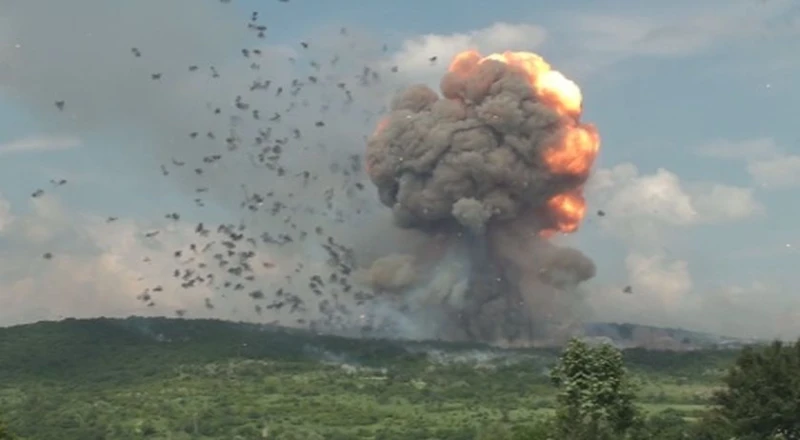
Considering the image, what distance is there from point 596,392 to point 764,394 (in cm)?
865

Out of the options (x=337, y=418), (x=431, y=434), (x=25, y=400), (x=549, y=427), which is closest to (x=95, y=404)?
(x=25, y=400)

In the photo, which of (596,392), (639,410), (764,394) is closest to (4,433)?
(596,392)

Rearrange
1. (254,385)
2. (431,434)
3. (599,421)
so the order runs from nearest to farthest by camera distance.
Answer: (599,421) < (431,434) < (254,385)

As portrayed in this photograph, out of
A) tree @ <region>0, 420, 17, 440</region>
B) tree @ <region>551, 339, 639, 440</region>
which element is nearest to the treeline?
tree @ <region>551, 339, 639, 440</region>

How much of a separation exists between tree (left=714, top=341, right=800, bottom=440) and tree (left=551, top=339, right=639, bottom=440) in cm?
563

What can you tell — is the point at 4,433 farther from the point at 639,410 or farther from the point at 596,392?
the point at 639,410

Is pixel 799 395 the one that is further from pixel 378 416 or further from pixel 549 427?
pixel 378 416

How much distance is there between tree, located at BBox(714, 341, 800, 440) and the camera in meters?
56.8

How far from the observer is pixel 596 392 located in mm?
55438

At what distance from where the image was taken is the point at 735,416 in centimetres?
5844

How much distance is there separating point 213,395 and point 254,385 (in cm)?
1382

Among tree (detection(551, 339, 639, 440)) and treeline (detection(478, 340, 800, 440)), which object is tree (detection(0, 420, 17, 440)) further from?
tree (detection(551, 339, 639, 440))

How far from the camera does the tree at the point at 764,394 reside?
56750 millimetres

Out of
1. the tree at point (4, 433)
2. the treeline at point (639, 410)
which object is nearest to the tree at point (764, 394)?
the treeline at point (639, 410)
